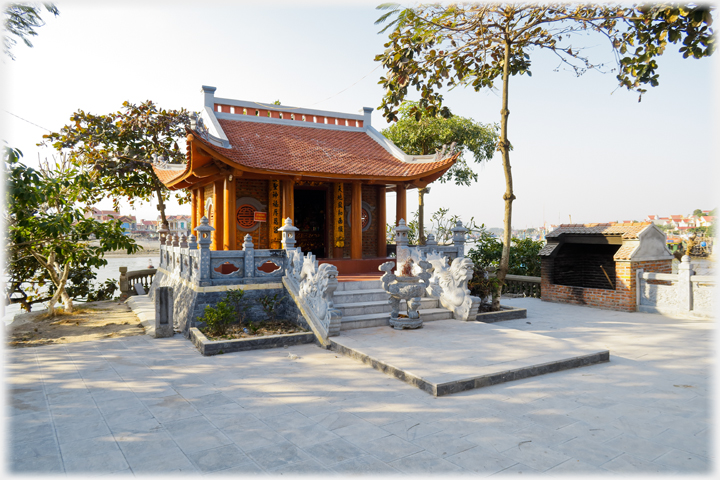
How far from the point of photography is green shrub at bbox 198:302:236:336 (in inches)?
315

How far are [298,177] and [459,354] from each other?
6.08 metres

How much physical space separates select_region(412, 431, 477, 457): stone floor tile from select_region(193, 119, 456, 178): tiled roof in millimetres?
7404

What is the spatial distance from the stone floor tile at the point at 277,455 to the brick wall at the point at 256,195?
25.6ft

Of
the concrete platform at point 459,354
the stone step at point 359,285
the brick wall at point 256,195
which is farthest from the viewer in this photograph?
the brick wall at point 256,195

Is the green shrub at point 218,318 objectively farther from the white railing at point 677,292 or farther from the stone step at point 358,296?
the white railing at point 677,292

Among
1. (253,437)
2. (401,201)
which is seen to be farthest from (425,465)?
(401,201)

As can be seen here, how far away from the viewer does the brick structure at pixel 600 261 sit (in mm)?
10305

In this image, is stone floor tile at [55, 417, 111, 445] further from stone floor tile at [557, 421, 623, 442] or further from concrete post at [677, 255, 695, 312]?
concrete post at [677, 255, 695, 312]

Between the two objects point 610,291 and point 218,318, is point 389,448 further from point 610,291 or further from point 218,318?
point 610,291

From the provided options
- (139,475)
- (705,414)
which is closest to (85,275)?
(139,475)

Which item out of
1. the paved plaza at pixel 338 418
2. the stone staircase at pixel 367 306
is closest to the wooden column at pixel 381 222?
the stone staircase at pixel 367 306

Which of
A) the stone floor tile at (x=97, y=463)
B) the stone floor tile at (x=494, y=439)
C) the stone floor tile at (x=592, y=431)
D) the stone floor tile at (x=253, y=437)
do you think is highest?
the stone floor tile at (x=592, y=431)

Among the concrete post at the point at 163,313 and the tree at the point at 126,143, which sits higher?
the tree at the point at 126,143

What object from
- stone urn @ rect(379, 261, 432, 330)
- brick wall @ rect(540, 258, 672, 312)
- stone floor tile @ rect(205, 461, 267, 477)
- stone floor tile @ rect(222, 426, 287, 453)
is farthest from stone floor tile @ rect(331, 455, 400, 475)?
brick wall @ rect(540, 258, 672, 312)
